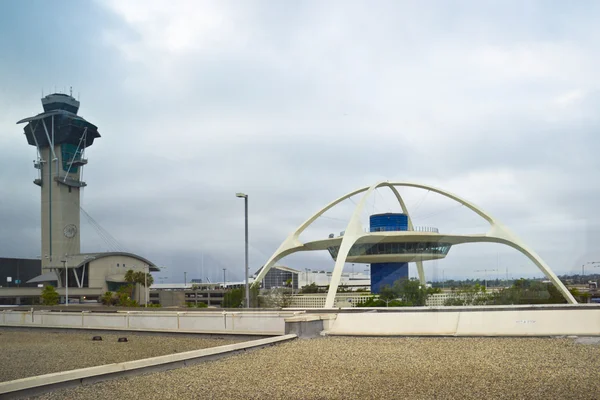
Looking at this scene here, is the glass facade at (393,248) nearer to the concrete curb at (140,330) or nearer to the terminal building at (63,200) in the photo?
the terminal building at (63,200)

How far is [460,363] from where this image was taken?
11469 mm

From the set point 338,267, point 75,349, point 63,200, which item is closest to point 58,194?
point 63,200

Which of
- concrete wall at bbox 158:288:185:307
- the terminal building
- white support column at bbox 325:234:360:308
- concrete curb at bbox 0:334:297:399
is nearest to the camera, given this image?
concrete curb at bbox 0:334:297:399

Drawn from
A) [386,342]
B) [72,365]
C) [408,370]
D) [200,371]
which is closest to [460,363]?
[408,370]

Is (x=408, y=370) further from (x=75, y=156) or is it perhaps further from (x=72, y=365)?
(x=75, y=156)

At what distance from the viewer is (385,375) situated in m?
10.2

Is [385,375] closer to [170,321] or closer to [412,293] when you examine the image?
[170,321]

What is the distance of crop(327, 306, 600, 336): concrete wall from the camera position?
15.7 meters

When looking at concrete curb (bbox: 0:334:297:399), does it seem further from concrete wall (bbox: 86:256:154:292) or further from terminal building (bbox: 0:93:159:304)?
concrete wall (bbox: 86:256:154:292)

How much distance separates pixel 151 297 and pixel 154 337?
91.1 m

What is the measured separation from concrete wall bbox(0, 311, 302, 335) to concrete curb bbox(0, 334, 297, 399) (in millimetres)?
5923

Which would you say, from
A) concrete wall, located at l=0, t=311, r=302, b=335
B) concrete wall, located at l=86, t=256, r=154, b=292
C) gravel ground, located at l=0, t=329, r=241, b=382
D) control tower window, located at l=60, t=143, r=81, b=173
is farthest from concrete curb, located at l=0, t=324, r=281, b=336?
concrete wall, located at l=86, t=256, r=154, b=292

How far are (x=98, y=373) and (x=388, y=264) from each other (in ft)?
175

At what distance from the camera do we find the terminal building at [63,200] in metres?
15.6
